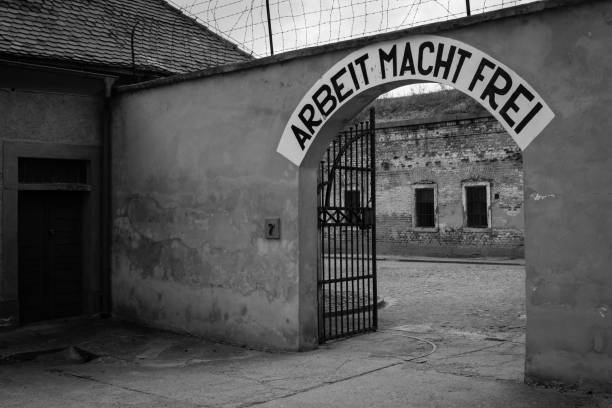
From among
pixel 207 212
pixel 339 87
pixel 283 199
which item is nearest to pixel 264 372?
pixel 283 199

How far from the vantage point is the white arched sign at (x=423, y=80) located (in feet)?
21.6

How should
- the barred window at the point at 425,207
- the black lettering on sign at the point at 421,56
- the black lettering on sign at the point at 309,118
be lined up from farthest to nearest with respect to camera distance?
the barred window at the point at 425,207, the black lettering on sign at the point at 309,118, the black lettering on sign at the point at 421,56

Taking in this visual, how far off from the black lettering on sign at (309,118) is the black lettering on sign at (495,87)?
7.11 feet

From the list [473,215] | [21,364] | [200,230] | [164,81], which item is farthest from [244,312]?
[473,215]

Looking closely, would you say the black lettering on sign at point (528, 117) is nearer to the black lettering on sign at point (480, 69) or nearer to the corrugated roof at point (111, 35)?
the black lettering on sign at point (480, 69)

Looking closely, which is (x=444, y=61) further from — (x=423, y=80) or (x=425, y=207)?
(x=425, y=207)

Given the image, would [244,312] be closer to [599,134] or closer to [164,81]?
[164,81]

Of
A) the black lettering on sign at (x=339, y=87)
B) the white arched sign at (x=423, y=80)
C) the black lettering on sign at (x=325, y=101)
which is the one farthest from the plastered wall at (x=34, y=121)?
the black lettering on sign at (x=339, y=87)

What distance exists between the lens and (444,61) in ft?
23.3

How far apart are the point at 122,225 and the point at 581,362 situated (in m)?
7.33

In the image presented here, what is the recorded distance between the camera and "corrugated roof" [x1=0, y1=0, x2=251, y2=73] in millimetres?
10641

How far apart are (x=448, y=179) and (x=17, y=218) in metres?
17.3

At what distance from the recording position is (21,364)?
852 cm

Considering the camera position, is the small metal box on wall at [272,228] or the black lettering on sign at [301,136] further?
the small metal box on wall at [272,228]
